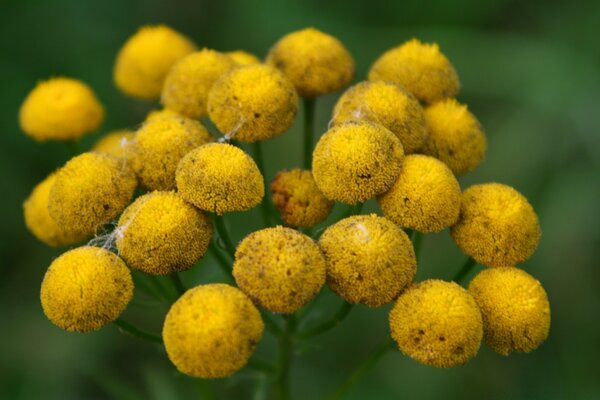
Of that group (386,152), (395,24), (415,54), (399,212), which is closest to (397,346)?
(399,212)

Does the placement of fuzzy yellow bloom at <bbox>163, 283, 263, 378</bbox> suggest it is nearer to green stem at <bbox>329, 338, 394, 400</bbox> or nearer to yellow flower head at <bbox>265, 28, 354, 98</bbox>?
green stem at <bbox>329, 338, 394, 400</bbox>

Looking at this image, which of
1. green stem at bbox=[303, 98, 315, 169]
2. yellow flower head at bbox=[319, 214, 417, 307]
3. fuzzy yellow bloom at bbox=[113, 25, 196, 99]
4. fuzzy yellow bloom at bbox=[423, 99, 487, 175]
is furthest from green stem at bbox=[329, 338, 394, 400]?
fuzzy yellow bloom at bbox=[113, 25, 196, 99]

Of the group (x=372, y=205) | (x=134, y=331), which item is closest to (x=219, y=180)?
(x=134, y=331)

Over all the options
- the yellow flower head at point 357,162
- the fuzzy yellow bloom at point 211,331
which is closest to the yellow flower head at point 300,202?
the yellow flower head at point 357,162

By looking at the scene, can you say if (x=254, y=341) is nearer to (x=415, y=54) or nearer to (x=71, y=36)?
(x=415, y=54)

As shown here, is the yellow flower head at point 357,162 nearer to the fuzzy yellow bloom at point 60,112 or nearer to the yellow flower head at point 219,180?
the yellow flower head at point 219,180
